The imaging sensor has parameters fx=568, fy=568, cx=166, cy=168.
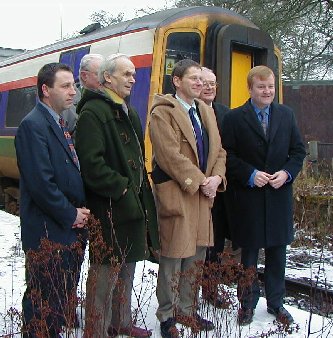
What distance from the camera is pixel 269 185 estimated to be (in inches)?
161

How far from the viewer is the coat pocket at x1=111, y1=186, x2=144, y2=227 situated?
3.45m

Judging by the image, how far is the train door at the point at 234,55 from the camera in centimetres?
743

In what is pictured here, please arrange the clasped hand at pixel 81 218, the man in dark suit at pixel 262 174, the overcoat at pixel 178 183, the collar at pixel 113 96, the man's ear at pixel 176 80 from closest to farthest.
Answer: the clasped hand at pixel 81 218, the collar at pixel 113 96, the overcoat at pixel 178 183, the man's ear at pixel 176 80, the man in dark suit at pixel 262 174

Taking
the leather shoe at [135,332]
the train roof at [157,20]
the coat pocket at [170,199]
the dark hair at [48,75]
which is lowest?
the leather shoe at [135,332]

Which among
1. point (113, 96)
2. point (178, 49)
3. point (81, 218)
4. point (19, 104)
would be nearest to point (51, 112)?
point (113, 96)

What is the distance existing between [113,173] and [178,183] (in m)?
0.57

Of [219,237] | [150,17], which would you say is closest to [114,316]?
[219,237]

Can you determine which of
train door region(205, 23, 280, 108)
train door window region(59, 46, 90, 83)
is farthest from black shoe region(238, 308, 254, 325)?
train door window region(59, 46, 90, 83)

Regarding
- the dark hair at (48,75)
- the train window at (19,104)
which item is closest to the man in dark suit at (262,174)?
the dark hair at (48,75)

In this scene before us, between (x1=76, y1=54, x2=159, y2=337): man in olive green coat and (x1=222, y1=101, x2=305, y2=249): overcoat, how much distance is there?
0.79m

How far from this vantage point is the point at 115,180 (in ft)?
11.0

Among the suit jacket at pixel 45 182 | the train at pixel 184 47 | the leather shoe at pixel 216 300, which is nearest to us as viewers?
the leather shoe at pixel 216 300

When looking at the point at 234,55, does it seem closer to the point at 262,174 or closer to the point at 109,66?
the point at 262,174

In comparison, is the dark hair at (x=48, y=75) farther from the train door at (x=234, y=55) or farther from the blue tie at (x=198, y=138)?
the train door at (x=234, y=55)
